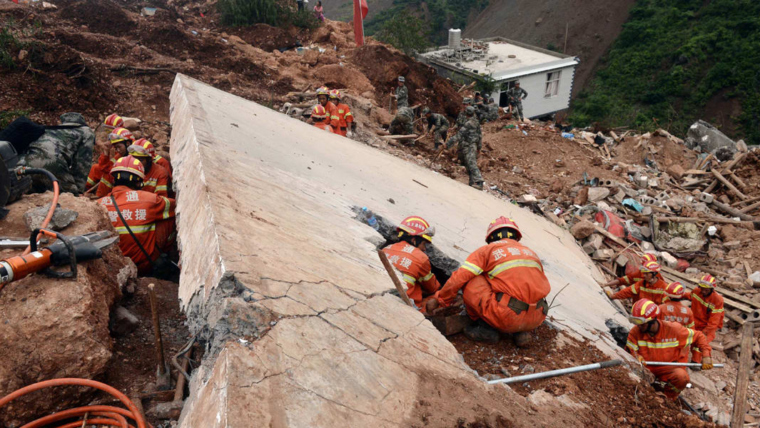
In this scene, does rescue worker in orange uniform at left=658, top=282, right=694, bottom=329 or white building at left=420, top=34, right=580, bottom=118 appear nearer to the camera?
rescue worker in orange uniform at left=658, top=282, right=694, bottom=329

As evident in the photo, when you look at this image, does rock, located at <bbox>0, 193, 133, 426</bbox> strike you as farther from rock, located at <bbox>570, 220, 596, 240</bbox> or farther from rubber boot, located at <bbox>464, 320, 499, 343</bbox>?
rock, located at <bbox>570, 220, 596, 240</bbox>

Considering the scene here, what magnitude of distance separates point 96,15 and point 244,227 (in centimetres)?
1410

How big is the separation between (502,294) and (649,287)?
333cm

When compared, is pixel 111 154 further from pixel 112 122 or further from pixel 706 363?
pixel 706 363

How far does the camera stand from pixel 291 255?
249 cm

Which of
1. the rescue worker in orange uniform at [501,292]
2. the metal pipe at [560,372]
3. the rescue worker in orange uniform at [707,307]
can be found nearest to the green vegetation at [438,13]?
the rescue worker in orange uniform at [707,307]

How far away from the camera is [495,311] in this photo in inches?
121

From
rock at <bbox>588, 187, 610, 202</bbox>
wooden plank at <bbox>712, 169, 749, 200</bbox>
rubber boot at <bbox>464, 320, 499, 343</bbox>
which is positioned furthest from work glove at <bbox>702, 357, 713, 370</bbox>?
wooden plank at <bbox>712, 169, 749, 200</bbox>

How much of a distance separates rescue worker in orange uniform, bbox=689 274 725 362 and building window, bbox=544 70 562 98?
65.3ft

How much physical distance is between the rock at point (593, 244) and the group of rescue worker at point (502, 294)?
8.16 ft

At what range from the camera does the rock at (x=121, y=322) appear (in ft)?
8.12

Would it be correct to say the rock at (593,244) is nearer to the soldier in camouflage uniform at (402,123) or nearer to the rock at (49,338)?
the soldier in camouflage uniform at (402,123)

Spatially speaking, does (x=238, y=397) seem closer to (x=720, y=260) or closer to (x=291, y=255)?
(x=291, y=255)

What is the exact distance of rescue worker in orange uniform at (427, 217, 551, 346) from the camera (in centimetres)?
305
